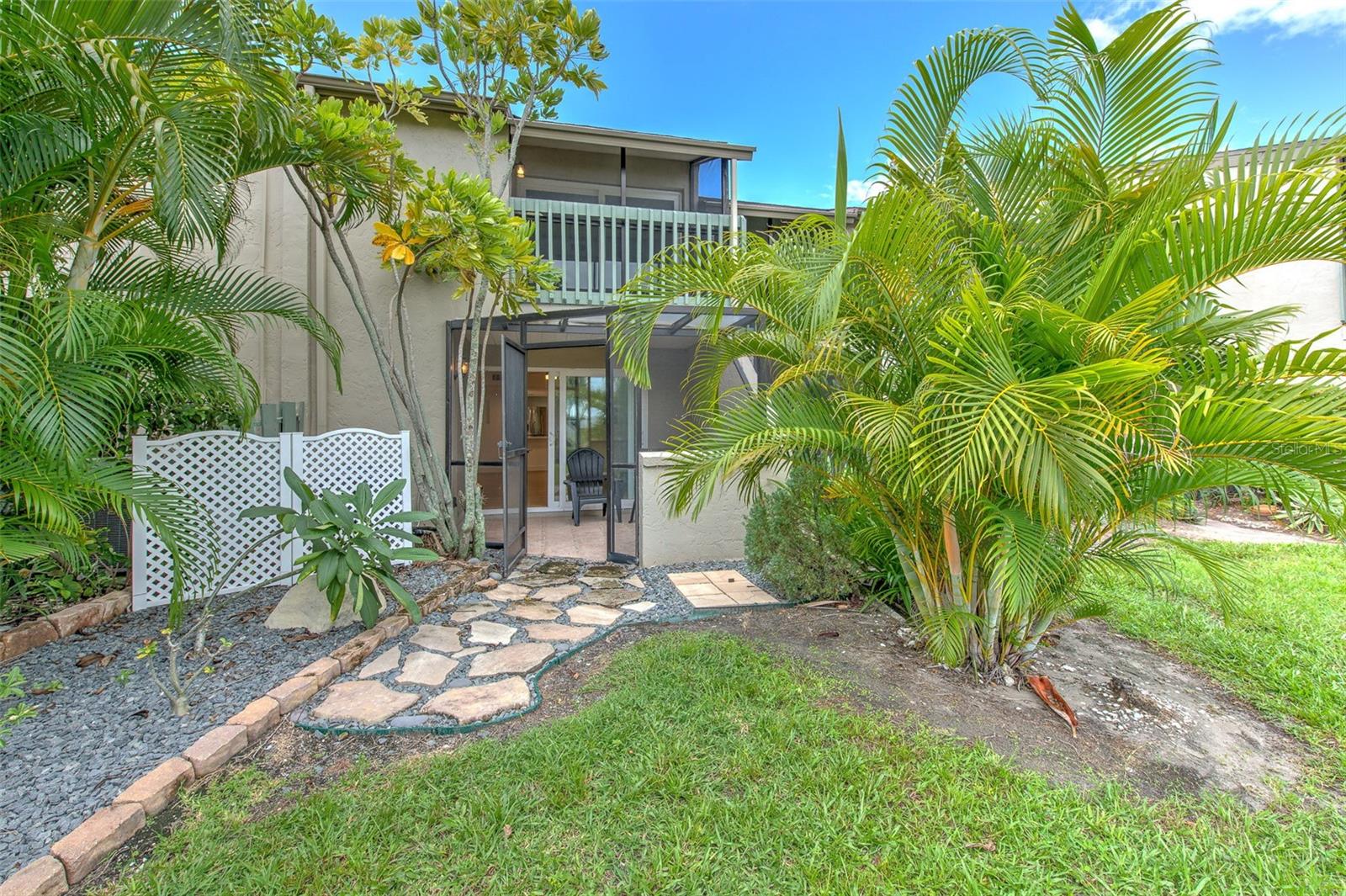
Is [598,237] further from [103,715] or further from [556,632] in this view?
[103,715]

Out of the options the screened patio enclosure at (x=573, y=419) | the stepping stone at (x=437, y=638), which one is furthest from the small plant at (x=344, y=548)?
the screened patio enclosure at (x=573, y=419)

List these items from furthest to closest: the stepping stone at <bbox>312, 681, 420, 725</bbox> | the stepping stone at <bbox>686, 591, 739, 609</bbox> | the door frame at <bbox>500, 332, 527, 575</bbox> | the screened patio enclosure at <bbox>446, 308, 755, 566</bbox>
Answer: the screened patio enclosure at <bbox>446, 308, 755, 566</bbox> → the door frame at <bbox>500, 332, 527, 575</bbox> → the stepping stone at <bbox>686, 591, 739, 609</bbox> → the stepping stone at <bbox>312, 681, 420, 725</bbox>

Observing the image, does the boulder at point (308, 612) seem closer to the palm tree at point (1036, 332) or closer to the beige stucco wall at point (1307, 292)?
the palm tree at point (1036, 332)

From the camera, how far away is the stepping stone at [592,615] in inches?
167

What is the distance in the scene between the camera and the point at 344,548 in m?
3.57

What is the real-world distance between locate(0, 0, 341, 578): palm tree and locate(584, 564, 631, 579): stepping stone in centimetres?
310

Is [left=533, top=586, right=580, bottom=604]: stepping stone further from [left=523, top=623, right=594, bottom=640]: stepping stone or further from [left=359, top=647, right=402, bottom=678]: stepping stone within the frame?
[left=359, top=647, right=402, bottom=678]: stepping stone

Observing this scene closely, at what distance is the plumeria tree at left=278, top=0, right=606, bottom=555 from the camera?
430cm

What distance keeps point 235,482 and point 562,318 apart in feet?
9.72

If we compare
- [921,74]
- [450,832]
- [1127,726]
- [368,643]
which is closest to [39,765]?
[368,643]

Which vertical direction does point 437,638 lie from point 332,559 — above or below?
below

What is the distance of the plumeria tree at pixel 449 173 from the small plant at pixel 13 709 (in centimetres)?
230

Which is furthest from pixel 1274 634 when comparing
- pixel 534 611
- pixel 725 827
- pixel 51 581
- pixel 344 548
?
pixel 51 581

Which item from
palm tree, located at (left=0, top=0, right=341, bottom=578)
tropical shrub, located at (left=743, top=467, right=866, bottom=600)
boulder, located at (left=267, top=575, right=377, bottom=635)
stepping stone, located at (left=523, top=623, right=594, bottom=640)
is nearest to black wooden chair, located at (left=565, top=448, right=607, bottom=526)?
tropical shrub, located at (left=743, top=467, right=866, bottom=600)
